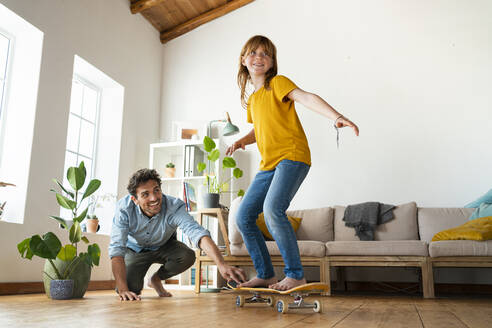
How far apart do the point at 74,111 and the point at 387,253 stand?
3204mm

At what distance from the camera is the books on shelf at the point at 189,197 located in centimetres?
438

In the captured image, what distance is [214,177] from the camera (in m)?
4.25

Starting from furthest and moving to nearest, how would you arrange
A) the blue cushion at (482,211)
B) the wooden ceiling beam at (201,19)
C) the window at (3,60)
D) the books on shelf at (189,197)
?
the wooden ceiling beam at (201,19), the books on shelf at (189,197), the window at (3,60), the blue cushion at (482,211)

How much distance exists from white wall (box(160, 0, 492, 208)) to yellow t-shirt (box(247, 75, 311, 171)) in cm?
246

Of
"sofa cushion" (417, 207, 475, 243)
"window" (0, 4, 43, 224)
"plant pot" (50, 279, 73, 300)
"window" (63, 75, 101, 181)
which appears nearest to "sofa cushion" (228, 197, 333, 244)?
"sofa cushion" (417, 207, 475, 243)

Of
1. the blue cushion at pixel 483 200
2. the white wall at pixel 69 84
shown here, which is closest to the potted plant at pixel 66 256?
the white wall at pixel 69 84

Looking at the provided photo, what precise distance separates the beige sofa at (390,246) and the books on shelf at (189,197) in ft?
2.92

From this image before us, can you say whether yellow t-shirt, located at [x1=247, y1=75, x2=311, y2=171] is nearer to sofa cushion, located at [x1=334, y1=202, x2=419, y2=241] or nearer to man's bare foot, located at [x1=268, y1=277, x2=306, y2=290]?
man's bare foot, located at [x1=268, y1=277, x2=306, y2=290]

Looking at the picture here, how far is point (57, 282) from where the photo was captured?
2574 millimetres

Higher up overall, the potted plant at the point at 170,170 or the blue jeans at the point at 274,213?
the potted plant at the point at 170,170

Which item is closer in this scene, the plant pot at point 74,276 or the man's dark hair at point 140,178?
the man's dark hair at point 140,178

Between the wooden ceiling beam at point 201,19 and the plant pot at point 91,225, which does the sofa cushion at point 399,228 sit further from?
the wooden ceiling beam at point 201,19

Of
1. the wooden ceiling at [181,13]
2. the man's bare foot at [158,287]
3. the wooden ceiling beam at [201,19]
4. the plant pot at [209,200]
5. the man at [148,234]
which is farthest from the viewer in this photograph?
the wooden ceiling beam at [201,19]

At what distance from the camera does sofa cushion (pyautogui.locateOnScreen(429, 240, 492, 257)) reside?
293cm
